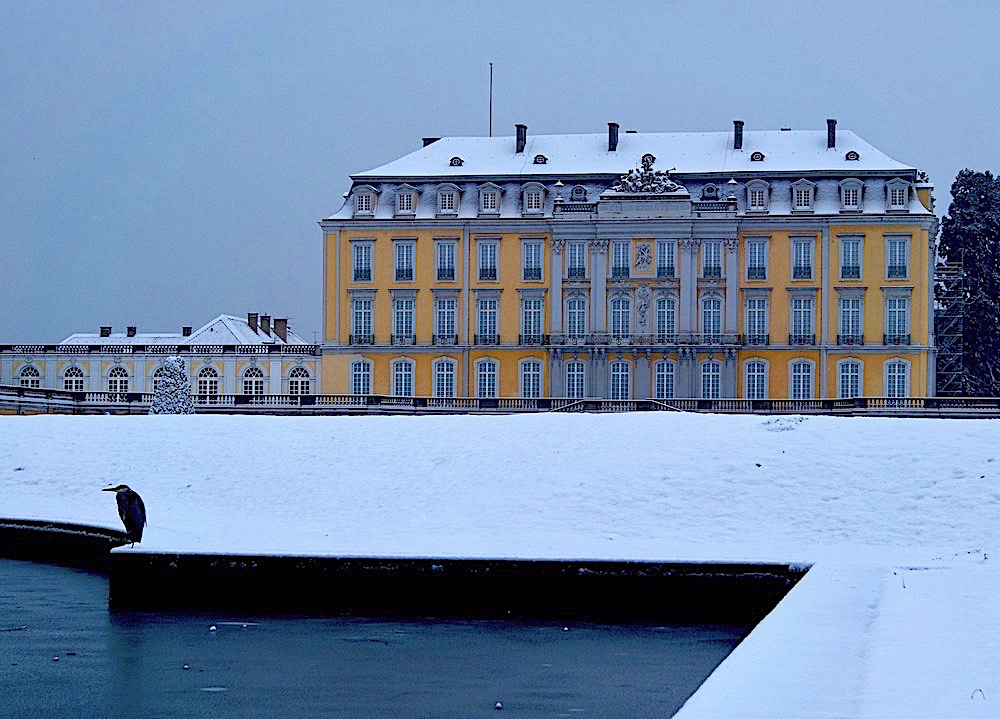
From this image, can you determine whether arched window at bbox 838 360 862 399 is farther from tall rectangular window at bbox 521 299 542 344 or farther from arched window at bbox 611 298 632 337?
tall rectangular window at bbox 521 299 542 344

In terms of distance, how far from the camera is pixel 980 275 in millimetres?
68250

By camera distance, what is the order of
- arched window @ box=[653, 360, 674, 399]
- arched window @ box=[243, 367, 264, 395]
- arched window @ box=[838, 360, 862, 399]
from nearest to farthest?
1. arched window @ box=[838, 360, 862, 399]
2. arched window @ box=[653, 360, 674, 399]
3. arched window @ box=[243, 367, 264, 395]

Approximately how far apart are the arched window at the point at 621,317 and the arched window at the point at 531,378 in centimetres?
357

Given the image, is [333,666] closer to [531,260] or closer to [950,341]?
[531,260]

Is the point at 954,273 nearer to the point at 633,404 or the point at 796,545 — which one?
the point at 633,404

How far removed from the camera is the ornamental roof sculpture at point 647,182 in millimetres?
64500

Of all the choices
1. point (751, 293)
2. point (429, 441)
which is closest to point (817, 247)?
point (751, 293)

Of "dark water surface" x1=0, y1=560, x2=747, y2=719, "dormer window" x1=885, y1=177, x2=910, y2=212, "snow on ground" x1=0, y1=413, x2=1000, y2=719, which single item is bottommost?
"dark water surface" x1=0, y1=560, x2=747, y2=719

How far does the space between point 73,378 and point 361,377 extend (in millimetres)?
13122

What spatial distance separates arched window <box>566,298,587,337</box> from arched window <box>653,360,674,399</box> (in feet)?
11.7

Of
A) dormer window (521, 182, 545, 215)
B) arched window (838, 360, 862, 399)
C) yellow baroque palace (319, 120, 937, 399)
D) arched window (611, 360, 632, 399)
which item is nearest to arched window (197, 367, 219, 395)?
yellow baroque palace (319, 120, 937, 399)

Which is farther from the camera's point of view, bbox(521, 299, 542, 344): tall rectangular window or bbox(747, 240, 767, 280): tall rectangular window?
bbox(521, 299, 542, 344): tall rectangular window

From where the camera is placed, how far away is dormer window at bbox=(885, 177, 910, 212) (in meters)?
64.0

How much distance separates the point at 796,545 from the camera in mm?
21922
